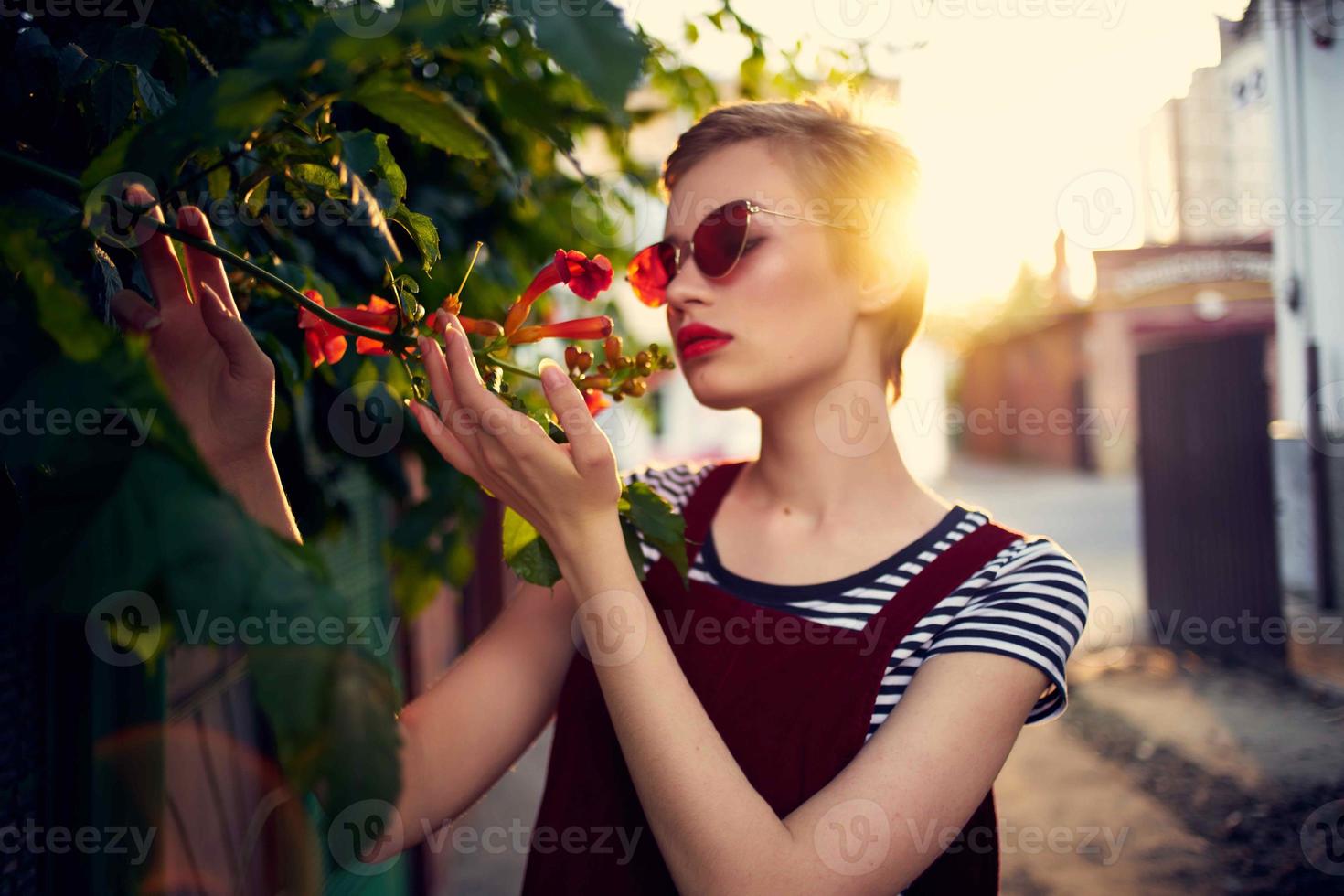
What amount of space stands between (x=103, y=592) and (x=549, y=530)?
25.9 inches

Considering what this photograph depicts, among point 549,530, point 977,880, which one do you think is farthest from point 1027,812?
point 549,530

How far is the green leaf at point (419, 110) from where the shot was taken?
2.27 feet

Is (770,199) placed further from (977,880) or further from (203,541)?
(203,541)

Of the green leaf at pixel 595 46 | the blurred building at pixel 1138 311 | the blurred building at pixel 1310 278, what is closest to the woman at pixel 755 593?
the green leaf at pixel 595 46

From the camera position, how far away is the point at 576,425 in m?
0.99

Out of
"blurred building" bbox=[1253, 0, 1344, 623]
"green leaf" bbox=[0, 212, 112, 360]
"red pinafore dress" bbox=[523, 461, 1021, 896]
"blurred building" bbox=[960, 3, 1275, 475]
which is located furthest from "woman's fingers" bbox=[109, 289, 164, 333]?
"blurred building" bbox=[960, 3, 1275, 475]

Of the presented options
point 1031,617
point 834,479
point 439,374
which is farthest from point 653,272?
point 1031,617

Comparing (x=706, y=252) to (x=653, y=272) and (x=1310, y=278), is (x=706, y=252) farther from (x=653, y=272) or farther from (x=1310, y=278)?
(x=1310, y=278)

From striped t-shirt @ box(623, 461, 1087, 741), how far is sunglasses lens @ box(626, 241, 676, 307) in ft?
1.62

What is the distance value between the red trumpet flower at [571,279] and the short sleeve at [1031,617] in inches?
30.1

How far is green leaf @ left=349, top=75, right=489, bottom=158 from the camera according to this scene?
2.27 feet

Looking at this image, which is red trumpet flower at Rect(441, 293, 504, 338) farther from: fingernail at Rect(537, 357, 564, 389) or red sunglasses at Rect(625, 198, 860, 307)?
red sunglasses at Rect(625, 198, 860, 307)

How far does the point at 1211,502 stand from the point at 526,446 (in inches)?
323

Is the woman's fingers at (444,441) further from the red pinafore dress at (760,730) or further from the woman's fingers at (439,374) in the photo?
the red pinafore dress at (760,730)
